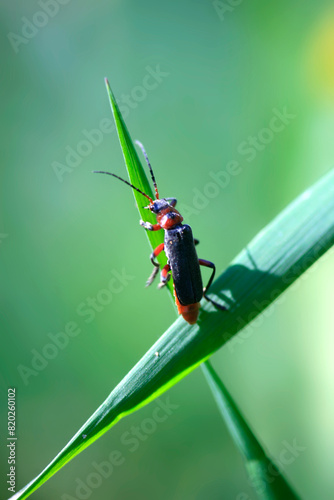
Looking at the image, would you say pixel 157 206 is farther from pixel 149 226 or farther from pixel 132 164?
pixel 132 164

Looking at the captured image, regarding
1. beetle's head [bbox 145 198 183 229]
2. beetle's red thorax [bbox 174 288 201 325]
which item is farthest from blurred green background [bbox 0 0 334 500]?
beetle's red thorax [bbox 174 288 201 325]

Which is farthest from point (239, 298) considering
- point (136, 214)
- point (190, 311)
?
point (136, 214)

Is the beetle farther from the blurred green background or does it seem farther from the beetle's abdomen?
the blurred green background

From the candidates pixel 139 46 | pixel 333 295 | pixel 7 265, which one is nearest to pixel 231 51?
pixel 139 46

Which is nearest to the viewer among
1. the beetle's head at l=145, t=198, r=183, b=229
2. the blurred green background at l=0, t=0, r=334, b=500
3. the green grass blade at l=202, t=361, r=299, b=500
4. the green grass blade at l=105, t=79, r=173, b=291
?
the green grass blade at l=202, t=361, r=299, b=500

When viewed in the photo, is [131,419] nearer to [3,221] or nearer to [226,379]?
[226,379]

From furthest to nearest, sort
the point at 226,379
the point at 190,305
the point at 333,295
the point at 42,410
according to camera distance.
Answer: the point at 42,410 → the point at 226,379 → the point at 333,295 → the point at 190,305
